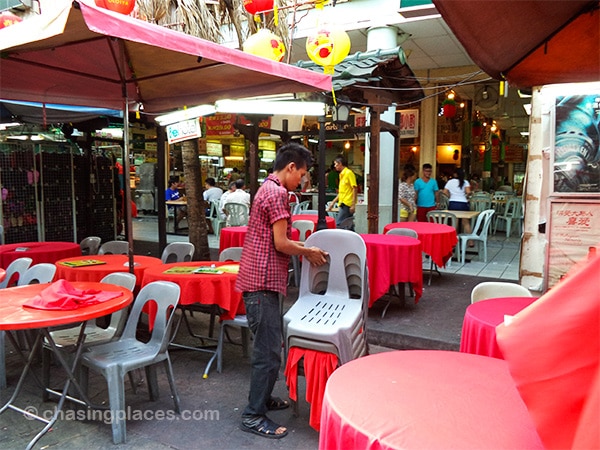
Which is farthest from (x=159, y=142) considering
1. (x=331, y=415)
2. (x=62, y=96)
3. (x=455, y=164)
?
(x=455, y=164)

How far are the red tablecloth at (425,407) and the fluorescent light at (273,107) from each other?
14.8 feet

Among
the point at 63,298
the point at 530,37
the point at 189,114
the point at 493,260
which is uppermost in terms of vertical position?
the point at 530,37

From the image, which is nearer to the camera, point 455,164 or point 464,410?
point 464,410

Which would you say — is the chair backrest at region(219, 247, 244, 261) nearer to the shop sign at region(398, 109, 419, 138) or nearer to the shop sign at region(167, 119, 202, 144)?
the shop sign at region(167, 119, 202, 144)

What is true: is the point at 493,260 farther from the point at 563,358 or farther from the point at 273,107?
the point at 563,358

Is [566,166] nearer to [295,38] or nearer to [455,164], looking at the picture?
[295,38]

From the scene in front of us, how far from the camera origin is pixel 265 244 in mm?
3088

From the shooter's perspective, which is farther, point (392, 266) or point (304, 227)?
point (304, 227)

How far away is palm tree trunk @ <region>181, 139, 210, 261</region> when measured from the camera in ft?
25.9

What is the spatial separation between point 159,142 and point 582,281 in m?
7.69

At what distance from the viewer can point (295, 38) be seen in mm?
10844

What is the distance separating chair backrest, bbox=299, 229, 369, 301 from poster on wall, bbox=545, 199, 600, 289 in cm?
179

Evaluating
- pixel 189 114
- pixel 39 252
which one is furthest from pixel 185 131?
pixel 39 252

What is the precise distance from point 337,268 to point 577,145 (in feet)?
7.72
